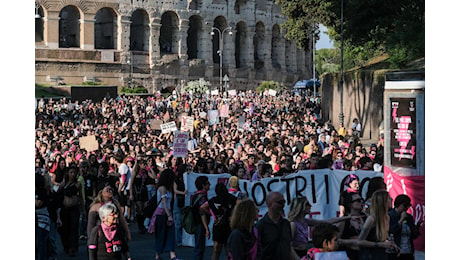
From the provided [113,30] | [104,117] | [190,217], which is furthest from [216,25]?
[190,217]

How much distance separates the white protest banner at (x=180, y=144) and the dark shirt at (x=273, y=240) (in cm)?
846

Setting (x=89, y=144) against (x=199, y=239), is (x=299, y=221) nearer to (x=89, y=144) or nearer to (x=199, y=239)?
(x=199, y=239)

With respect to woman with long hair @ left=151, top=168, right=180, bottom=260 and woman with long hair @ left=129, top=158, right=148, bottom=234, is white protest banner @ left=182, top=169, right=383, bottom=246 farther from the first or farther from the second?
woman with long hair @ left=129, top=158, right=148, bottom=234

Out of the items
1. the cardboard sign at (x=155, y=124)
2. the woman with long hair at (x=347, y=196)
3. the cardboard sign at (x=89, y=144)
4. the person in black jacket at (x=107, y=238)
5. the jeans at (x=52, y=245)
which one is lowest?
the jeans at (x=52, y=245)

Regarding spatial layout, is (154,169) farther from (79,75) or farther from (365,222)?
(79,75)

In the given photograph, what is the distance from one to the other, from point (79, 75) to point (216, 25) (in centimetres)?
1695

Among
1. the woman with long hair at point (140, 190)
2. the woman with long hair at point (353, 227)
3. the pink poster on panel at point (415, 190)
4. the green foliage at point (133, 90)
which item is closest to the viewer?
the woman with long hair at point (353, 227)

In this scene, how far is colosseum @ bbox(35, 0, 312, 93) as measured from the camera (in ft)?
211

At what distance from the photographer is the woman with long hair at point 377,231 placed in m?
8.20

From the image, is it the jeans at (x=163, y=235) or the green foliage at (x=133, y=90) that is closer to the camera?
the jeans at (x=163, y=235)

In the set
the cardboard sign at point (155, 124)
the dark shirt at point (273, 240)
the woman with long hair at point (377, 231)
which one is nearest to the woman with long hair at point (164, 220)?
the dark shirt at point (273, 240)

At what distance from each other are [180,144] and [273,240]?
8.61 meters

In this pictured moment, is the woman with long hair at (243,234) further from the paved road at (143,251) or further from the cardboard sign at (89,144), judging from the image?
the cardboard sign at (89,144)

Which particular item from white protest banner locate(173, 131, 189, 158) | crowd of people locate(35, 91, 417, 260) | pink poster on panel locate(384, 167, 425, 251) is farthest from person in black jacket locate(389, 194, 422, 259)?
white protest banner locate(173, 131, 189, 158)
